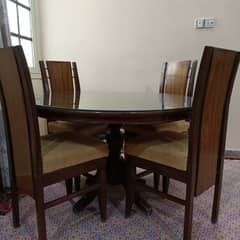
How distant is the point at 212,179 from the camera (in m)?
1.33

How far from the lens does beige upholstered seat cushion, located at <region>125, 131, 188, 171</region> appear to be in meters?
1.20

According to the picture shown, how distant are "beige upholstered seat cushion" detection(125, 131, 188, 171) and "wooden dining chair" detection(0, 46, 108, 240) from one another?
183mm

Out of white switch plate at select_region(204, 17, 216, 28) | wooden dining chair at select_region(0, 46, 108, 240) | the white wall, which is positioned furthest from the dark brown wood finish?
white switch plate at select_region(204, 17, 216, 28)

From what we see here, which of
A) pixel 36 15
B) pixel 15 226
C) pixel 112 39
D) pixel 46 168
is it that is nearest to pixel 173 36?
pixel 112 39

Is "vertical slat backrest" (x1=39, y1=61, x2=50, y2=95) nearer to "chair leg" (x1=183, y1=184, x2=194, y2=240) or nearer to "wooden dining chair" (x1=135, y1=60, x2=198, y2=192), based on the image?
"wooden dining chair" (x1=135, y1=60, x2=198, y2=192)

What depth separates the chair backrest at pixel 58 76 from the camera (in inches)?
91.6

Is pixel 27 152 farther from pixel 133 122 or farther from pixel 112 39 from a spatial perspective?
pixel 112 39

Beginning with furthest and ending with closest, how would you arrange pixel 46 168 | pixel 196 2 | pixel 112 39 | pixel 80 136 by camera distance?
1. pixel 112 39
2. pixel 196 2
3. pixel 80 136
4. pixel 46 168

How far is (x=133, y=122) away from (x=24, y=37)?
224cm

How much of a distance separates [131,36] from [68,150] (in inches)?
74.0

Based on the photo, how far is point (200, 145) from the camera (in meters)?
1.15

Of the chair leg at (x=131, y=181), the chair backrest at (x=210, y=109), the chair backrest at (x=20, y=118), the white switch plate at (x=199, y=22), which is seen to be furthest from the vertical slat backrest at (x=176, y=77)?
the chair backrest at (x=20, y=118)

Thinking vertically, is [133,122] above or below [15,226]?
above

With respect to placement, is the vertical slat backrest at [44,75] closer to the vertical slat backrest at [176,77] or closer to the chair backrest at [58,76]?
the chair backrest at [58,76]
